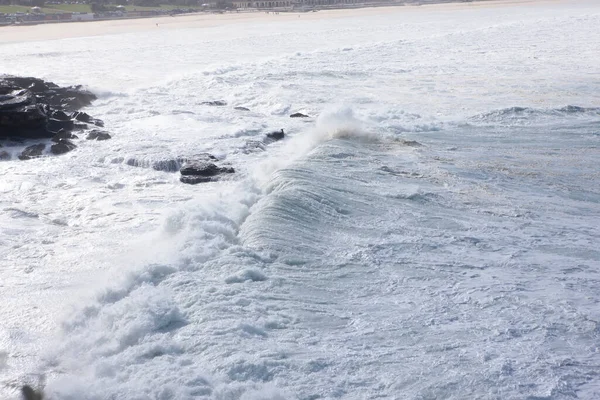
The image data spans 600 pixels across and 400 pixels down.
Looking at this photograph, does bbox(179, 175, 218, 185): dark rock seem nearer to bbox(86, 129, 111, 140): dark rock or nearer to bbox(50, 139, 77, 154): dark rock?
bbox(50, 139, 77, 154): dark rock

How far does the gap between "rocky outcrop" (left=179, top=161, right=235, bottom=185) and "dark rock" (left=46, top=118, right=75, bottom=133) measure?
4741 millimetres

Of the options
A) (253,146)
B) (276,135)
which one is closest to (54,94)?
(276,135)

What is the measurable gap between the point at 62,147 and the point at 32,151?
550 mm

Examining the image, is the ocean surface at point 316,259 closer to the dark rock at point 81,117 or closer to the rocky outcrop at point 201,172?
the rocky outcrop at point 201,172

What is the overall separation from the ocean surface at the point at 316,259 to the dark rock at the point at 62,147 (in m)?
0.24

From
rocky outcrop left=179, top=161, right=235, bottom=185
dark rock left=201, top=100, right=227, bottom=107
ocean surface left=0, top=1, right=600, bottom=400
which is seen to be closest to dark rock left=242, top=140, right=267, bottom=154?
ocean surface left=0, top=1, right=600, bottom=400

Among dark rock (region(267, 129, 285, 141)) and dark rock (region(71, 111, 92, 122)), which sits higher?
dark rock (region(71, 111, 92, 122))

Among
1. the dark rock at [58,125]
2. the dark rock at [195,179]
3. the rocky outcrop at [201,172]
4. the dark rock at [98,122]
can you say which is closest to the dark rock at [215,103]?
the dark rock at [98,122]

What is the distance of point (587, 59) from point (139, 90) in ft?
52.9

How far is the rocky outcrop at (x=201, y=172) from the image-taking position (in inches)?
446

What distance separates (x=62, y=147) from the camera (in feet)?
44.9

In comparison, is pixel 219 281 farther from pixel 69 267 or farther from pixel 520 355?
pixel 520 355

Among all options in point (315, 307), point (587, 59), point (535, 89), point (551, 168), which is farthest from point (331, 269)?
point (587, 59)

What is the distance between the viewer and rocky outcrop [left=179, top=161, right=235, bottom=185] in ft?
37.2
